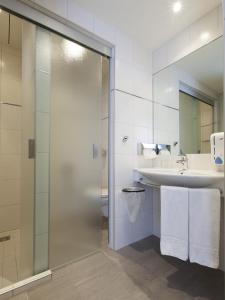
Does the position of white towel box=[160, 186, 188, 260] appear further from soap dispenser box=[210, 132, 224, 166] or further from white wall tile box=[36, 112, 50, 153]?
white wall tile box=[36, 112, 50, 153]

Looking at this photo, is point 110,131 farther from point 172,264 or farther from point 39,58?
point 172,264

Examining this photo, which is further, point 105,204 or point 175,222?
point 105,204

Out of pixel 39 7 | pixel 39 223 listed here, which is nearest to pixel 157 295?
pixel 39 223

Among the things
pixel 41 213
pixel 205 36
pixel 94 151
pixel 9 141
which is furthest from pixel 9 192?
pixel 205 36

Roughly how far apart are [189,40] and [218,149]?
1.11 m

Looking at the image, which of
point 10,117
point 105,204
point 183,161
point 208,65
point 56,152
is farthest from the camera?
point 10,117

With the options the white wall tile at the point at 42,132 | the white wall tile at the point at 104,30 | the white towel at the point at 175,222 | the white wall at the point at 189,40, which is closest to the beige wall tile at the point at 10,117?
the white wall tile at the point at 42,132

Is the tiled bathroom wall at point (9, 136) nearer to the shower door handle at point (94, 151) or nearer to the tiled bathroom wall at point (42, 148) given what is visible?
the tiled bathroom wall at point (42, 148)

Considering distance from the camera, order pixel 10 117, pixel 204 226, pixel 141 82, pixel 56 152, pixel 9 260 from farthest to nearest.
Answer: pixel 10 117 → pixel 141 82 → pixel 9 260 → pixel 56 152 → pixel 204 226

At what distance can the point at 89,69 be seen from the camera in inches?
63.7

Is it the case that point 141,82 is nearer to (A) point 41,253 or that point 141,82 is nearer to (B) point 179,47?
(B) point 179,47

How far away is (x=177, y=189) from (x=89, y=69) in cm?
128

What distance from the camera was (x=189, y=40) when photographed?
1688 mm

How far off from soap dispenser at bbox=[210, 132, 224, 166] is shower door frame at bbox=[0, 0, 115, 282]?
2.86 ft
